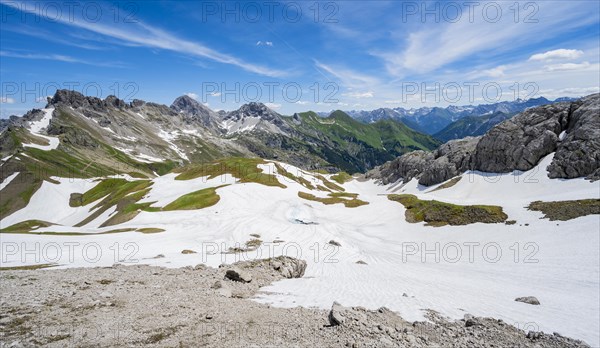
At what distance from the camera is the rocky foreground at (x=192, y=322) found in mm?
13617

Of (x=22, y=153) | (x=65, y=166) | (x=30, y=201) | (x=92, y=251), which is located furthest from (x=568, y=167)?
(x=22, y=153)

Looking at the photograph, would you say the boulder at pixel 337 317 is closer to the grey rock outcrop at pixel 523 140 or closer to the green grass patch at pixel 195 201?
the green grass patch at pixel 195 201

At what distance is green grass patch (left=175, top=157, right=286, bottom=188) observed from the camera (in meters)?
95.1

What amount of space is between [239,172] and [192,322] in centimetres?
9022

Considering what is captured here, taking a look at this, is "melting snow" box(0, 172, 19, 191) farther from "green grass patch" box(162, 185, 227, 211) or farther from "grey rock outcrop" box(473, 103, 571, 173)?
"grey rock outcrop" box(473, 103, 571, 173)

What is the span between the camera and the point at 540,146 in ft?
292

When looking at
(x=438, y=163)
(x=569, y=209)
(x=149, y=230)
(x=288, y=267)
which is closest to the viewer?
(x=288, y=267)

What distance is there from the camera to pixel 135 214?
6469cm

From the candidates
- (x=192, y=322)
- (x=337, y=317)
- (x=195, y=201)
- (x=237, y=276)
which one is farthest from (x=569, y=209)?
(x=195, y=201)

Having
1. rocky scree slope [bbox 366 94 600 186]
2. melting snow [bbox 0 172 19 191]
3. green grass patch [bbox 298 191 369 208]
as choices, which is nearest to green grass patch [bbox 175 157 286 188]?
green grass patch [bbox 298 191 369 208]

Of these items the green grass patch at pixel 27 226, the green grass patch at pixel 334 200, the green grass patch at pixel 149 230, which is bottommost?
the green grass patch at pixel 27 226

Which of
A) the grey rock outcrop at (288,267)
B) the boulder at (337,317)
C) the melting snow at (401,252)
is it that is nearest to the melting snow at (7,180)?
the melting snow at (401,252)

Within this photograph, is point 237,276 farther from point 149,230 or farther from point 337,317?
point 149,230

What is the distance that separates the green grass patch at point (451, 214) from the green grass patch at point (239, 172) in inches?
1661
